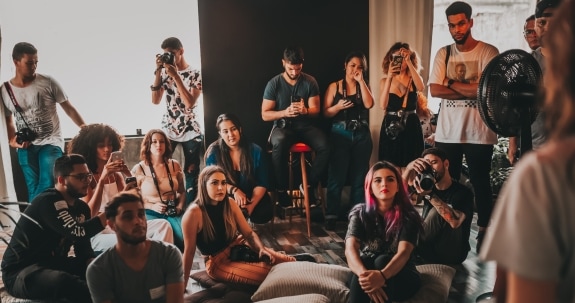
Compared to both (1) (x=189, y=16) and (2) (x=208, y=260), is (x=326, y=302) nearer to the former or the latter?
(2) (x=208, y=260)

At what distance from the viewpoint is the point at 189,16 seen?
4805mm

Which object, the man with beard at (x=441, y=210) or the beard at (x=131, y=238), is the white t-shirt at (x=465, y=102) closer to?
the man with beard at (x=441, y=210)

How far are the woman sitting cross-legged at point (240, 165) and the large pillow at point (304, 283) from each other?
0.98m

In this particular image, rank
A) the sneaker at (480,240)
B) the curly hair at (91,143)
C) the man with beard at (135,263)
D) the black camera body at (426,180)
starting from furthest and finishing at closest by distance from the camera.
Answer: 1. the sneaker at (480,240)
2. the curly hair at (91,143)
3. the black camera body at (426,180)
4. the man with beard at (135,263)

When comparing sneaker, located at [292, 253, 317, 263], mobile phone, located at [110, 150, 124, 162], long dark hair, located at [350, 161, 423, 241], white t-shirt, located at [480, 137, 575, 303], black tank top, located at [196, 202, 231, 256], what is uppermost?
white t-shirt, located at [480, 137, 575, 303]

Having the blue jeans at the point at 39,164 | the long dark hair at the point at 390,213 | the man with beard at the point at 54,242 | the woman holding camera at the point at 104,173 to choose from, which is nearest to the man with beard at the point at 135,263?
the man with beard at the point at 54,242

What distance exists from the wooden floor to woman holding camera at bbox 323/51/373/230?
24 cm

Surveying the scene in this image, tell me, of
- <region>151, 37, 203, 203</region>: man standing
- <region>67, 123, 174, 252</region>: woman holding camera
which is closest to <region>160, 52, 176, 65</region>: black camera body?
<region>151, 37, 203, 203</region>: man standing

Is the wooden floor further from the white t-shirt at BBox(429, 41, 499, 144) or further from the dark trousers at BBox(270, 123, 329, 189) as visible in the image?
the white t-shirt at BBox(429, 41, 499, 144)

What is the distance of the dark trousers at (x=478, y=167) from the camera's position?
3531 millimetres

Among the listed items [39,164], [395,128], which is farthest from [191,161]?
[395,128]

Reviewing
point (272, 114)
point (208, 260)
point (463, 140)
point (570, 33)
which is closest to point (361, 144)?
point (272, 114)

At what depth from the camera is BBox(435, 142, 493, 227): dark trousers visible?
3.53m

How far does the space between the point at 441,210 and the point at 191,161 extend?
200cm
